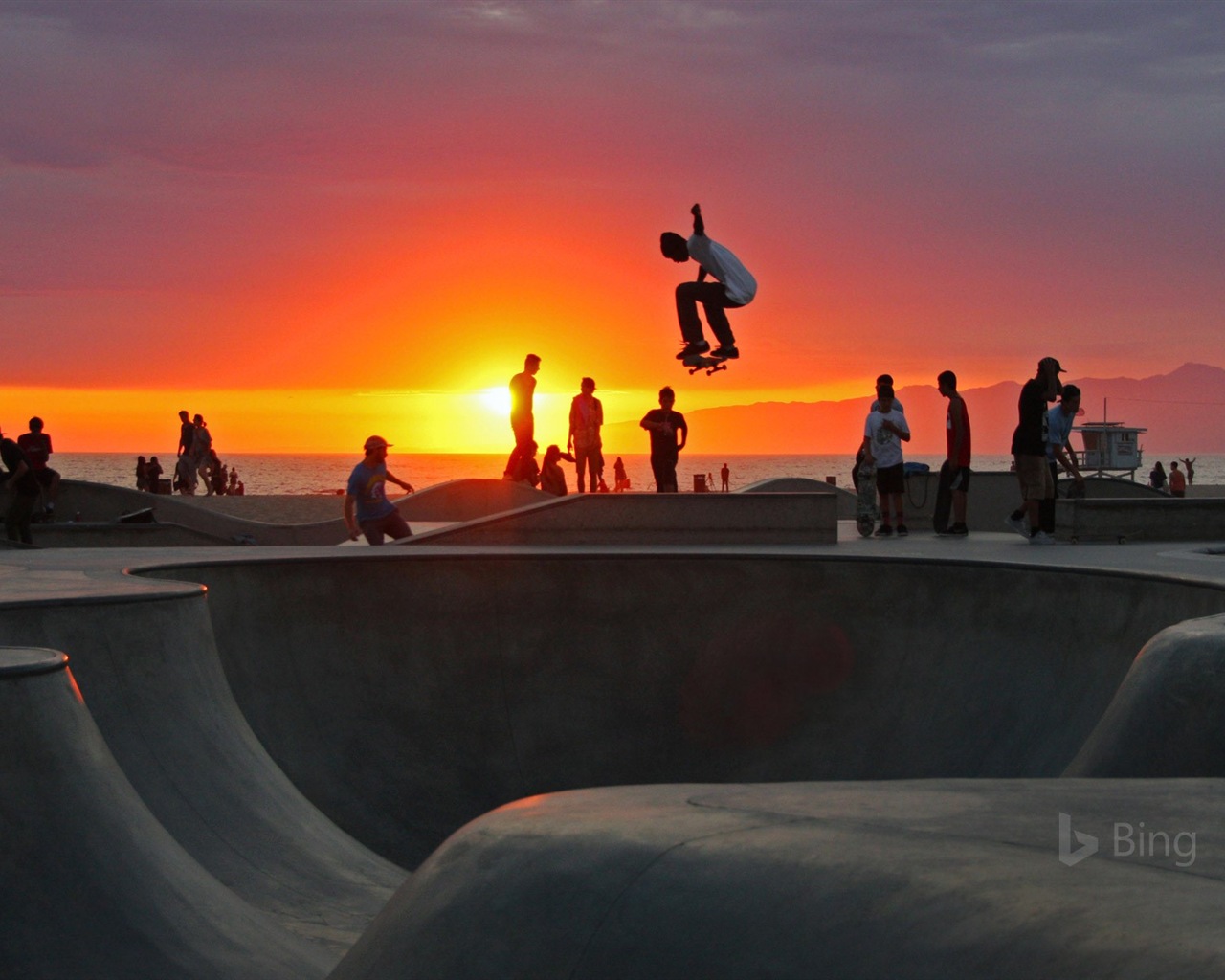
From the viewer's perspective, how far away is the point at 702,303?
14.1 meters

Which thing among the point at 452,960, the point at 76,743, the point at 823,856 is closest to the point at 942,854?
the point at 823,856

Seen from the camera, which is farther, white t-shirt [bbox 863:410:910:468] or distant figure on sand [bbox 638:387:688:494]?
distant figure on sand [bbox 638:387:688:494]

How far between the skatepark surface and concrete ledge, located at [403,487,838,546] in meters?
0.36

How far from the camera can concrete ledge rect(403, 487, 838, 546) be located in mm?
13297

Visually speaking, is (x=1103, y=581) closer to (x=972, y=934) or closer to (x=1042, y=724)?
(x=1042, y=724)

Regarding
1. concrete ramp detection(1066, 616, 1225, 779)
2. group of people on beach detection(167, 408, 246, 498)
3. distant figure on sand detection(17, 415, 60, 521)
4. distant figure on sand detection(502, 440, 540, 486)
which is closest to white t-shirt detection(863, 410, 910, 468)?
distant figure on sand detection(502, 440, 540, 486)

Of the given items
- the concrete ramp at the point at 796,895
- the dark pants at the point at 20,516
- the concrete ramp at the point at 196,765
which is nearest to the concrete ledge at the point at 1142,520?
the concrete ramp at the point at 196,765

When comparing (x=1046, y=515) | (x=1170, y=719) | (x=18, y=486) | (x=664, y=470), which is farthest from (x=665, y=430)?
(x=1170, y=719)

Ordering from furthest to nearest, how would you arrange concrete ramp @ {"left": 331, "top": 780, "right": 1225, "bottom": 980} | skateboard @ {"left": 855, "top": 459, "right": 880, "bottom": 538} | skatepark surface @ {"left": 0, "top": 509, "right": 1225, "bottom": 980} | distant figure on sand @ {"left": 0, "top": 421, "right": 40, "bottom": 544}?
distant figure on sand @ {"left": 0, "top": 421, "right": 40, "bottom": 544} → skateboard @ {"left": 855, "top": 459, "right": 880, "bottom": 538} → skatepark surface @ {"left": 0, "top": 509, "right": 1225, "bottom": 980} → concrete ramp @ {"left": 331, "top": 780, "right": 1225, "bottom": 980}

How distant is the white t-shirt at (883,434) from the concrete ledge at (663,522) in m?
0.85

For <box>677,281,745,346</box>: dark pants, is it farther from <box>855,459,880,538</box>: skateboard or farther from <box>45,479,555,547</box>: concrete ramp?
<box>45,479,555,547</box>: concrete ramp

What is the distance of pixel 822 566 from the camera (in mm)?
10055

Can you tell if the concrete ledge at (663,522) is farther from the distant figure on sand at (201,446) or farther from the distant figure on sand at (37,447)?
the distant figure on sand at (201,446)

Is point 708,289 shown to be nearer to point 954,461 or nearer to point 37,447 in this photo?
point 954,461
